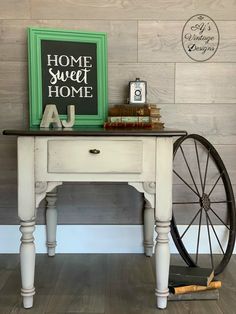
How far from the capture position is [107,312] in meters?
1.50

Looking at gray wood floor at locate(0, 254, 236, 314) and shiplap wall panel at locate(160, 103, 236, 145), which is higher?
shiplap wall panel at locate(160, 103, 236, 145)

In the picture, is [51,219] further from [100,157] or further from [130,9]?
[130,9]

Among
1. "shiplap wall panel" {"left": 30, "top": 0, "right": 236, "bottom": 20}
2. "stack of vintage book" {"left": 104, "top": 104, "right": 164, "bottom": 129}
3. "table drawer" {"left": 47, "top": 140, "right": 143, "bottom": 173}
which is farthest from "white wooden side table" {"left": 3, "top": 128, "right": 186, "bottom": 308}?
"shiplap wall panel" {"left": 30, "top": 0, "right": 236, "bottom": 20}

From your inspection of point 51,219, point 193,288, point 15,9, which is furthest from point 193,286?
point 15,9

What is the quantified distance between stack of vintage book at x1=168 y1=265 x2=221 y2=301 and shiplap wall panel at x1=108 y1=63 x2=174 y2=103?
0.85 metres

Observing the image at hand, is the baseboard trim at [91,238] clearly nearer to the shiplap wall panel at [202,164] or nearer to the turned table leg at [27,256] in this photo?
the shiplap wall panel at [202,164]

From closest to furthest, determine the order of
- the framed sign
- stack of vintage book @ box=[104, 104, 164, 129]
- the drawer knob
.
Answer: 1. the drawer knob
2. stack of vintage book @ box=[104, 104, 164, 129]
3. the framed sign

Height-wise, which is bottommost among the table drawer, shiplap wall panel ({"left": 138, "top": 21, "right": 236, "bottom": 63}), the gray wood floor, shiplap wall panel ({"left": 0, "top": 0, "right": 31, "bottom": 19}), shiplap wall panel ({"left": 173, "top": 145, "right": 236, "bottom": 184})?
the gray wood floor

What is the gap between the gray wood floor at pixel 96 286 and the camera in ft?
5.05

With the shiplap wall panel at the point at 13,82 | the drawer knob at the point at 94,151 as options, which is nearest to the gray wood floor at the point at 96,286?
the drawer knob at the point at 94,151

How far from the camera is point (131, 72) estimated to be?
6.82 feet

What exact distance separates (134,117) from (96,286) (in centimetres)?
72

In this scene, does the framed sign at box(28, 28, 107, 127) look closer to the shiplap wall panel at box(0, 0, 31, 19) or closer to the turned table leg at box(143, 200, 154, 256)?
the shiplap wall panel at box(0, 0, 31, 19)

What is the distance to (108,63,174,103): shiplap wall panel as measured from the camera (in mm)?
2076
